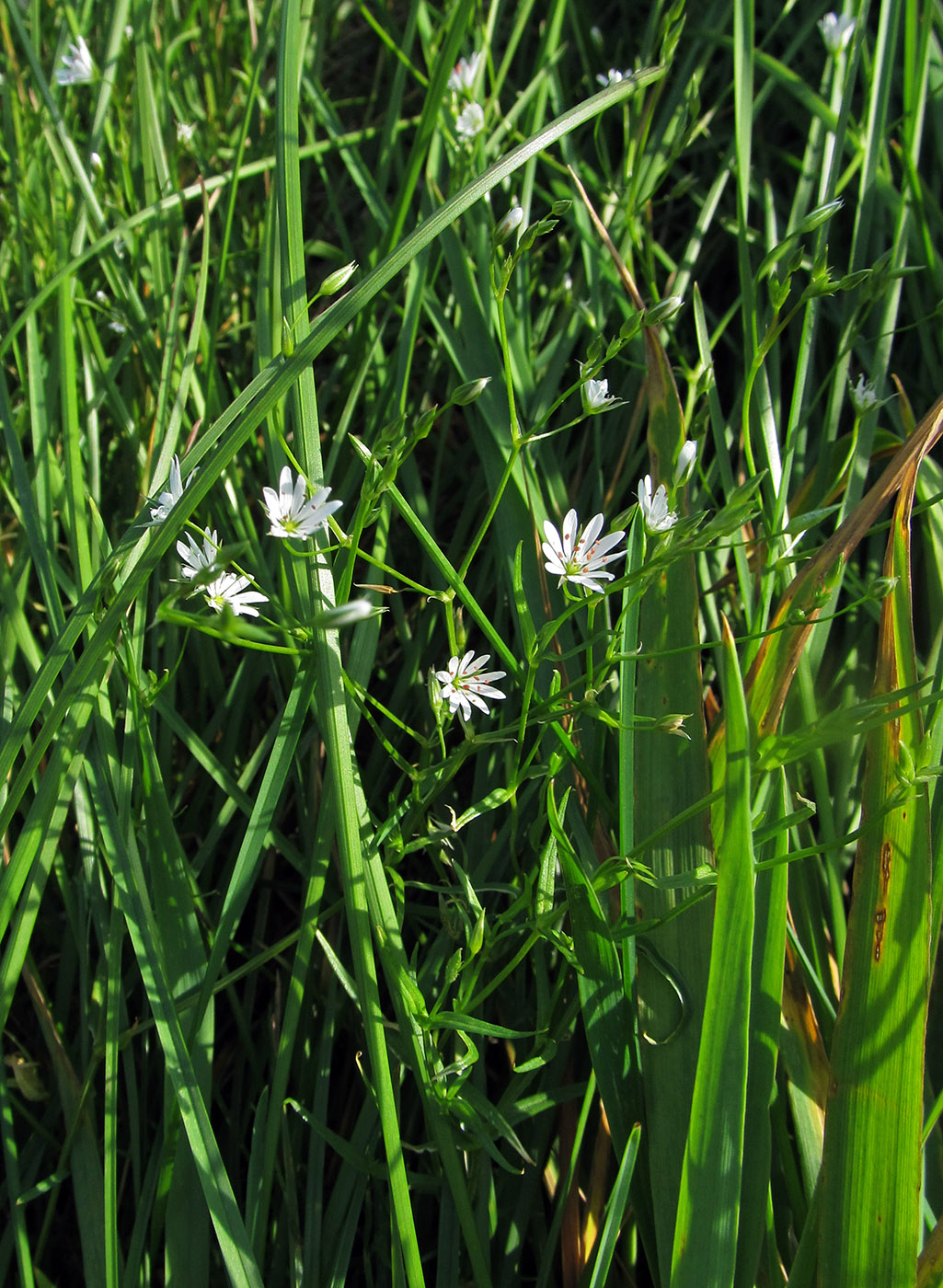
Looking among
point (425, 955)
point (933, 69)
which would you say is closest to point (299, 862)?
point (425, 955)

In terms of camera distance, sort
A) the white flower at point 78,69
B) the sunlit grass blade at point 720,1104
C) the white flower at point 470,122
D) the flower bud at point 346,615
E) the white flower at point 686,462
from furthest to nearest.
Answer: the white flower at point 78,69 < the white flower at point 470,122 < the white flower at point 686,462 < the sunlit grass blade at point 720,1104 < the flower bud at point 346,615

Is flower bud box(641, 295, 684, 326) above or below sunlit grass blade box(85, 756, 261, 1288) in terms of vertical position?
above

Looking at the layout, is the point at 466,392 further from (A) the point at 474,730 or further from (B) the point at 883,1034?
(B) the point at 883,1034

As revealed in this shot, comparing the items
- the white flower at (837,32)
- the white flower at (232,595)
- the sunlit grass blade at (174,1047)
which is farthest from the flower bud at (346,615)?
the white flower at (837,32)

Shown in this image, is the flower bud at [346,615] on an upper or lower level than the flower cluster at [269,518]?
lower

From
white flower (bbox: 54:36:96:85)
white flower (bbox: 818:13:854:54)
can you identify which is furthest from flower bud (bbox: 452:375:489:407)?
white flower (bbox: 54:36:96:85)

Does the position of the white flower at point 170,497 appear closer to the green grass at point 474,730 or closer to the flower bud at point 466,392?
the green grass at point 474,730

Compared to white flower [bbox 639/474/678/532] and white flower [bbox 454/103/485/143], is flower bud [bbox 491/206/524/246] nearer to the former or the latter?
white flower [bbox 639/474/678/532]

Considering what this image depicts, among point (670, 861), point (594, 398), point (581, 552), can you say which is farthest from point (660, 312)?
point (670, 861)
